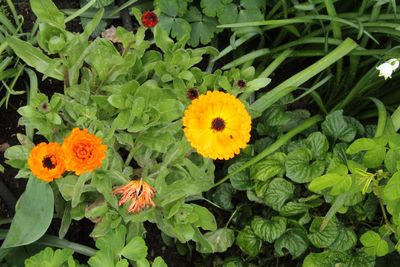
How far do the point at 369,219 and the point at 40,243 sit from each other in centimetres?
85

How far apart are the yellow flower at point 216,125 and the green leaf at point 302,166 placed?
41 centimetres

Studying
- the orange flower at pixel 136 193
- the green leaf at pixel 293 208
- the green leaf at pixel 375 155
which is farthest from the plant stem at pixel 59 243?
the green leaf at pixel 375 155

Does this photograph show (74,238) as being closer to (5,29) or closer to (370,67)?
(5,29)

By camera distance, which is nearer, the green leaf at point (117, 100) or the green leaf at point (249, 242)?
the green leaf at point (117, 100)

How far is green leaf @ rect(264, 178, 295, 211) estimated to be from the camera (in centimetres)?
152

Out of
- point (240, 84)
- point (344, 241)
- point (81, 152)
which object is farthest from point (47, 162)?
point (344, 241)

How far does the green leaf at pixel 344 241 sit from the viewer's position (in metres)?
1.49

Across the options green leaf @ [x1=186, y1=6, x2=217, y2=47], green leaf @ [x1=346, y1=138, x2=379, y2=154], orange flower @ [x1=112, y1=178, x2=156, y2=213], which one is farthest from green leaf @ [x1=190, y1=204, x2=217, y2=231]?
green leaf @ [x1=186, y1=6, x2=217, y2=47]

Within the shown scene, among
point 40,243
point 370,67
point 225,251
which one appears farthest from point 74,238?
point 370,67

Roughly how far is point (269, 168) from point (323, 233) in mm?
Result: 211

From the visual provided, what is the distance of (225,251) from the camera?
5.67 feet

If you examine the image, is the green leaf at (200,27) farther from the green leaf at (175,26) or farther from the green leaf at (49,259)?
the green leaf at (49,259)

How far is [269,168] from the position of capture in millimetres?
1513

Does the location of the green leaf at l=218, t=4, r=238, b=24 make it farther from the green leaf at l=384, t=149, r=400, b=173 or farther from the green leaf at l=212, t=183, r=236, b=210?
the green leaf at l=384, t=149, r=400, b=173
